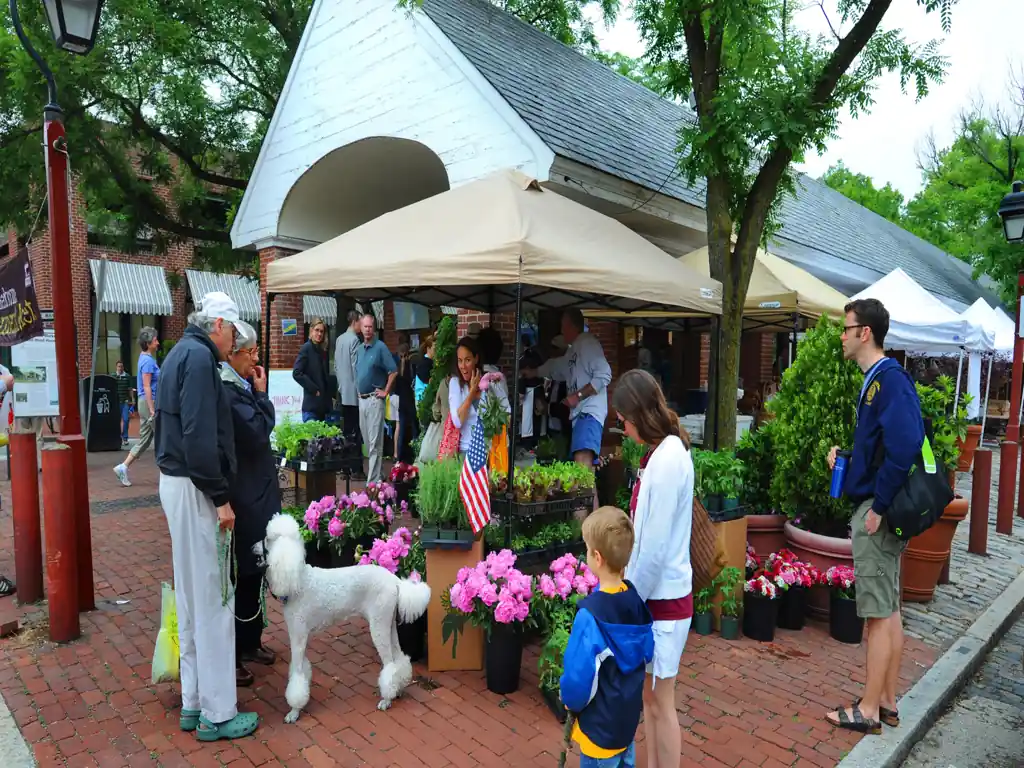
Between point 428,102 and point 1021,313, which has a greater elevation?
point 428,102

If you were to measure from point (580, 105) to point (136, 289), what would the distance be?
15.5 metres

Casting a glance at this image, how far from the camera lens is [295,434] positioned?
19.4 ft

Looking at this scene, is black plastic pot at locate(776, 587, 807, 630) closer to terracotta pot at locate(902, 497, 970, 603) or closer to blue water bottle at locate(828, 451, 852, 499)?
terracotta pot at locate(902, 497, 970, 603)

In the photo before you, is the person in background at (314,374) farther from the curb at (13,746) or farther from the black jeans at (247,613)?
the curb at (13,746)

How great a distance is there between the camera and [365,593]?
11.1ft

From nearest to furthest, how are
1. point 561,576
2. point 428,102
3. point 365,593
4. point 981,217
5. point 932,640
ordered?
point 365,593, point 561,576, point 932,640, point 428,102, point 981,217

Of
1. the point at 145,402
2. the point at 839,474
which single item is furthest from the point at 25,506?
the point at 839,474

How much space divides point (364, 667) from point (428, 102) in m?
6.31

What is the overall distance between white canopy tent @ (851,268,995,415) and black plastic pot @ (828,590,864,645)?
6.67m

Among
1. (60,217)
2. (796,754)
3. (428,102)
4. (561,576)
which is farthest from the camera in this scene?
(428,102)

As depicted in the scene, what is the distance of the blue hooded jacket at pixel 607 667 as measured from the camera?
2.11 meters

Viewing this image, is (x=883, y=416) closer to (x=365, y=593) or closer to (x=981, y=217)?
(x=365, y=593)

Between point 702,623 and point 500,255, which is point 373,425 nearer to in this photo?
point 500,255

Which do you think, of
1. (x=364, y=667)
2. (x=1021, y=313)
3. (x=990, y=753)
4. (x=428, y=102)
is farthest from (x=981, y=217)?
(x=364, y=667)
